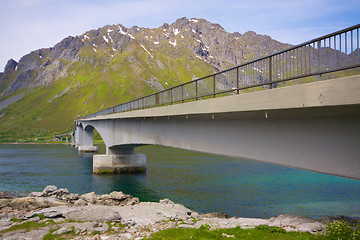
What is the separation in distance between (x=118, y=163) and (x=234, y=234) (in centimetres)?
3051

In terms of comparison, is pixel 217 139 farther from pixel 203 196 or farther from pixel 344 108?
pixel 203 196

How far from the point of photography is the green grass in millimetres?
11773

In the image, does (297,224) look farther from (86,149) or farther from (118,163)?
(86,149)

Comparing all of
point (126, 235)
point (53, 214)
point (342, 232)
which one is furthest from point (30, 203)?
point (342, 232)

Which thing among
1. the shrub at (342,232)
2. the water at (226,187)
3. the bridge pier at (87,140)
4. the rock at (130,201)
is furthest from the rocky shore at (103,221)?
the bridge pier at (87,140)

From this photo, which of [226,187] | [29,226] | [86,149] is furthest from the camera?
[86,149]

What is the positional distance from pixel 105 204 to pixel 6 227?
7.92 m

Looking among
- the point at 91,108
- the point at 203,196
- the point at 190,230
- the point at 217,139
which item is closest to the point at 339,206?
the point at 203,196

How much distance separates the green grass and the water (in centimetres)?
745

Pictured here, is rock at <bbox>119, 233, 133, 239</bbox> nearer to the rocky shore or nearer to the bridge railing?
the rocky shore

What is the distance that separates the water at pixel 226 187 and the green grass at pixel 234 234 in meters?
7.45

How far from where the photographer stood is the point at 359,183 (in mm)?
30000

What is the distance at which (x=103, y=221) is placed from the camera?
15.6 metres

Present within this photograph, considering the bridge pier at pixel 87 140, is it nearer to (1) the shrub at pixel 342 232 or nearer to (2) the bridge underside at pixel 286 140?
(2) the bridge underside at pixel 286 140
